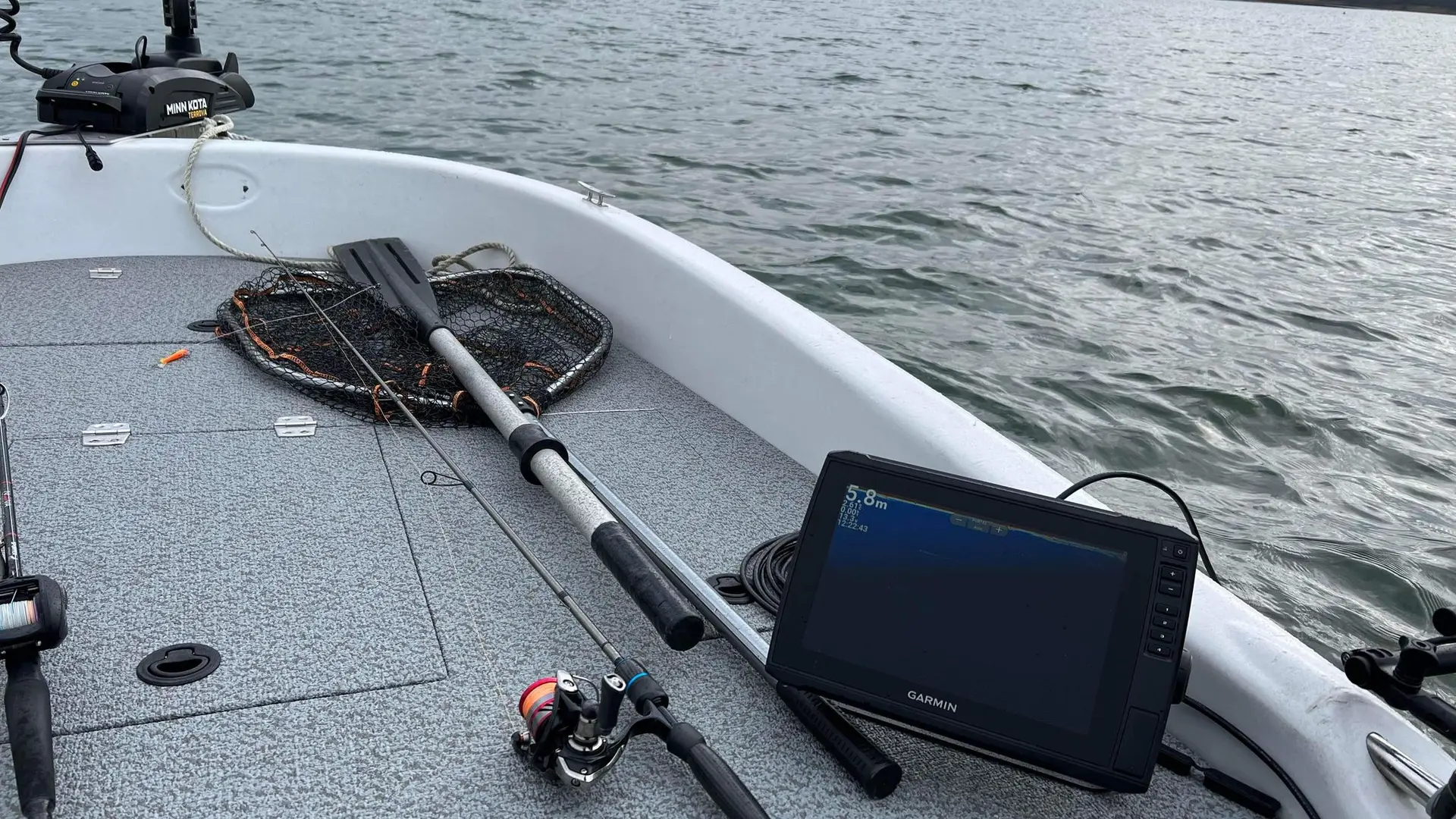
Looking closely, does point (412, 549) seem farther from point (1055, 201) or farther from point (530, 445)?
point (1055, 201)

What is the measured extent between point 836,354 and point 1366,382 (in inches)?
132

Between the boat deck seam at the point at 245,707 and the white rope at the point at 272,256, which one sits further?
the white rope at the point at 272,256

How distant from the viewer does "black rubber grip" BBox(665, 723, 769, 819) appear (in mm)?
1246

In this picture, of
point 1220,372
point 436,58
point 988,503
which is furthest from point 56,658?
point 436,58

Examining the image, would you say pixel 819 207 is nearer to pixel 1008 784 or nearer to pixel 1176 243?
pixel 1176 243

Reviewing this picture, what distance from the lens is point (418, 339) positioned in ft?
8.26

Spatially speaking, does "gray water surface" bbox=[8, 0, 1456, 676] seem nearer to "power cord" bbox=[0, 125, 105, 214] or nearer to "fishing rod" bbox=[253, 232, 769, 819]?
"fishing rod" bbox=[253, 232, 769, 819]

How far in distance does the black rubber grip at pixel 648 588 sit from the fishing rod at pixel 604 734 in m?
0.09

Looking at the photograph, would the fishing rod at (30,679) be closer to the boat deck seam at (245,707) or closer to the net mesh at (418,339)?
the boat deck seam at (245,707)

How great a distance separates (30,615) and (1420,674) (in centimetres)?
156

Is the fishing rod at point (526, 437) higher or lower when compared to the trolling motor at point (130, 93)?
lower

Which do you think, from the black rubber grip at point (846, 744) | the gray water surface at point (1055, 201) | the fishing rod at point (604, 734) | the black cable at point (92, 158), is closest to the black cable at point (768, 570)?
the gray water surface at point (1055, 201)

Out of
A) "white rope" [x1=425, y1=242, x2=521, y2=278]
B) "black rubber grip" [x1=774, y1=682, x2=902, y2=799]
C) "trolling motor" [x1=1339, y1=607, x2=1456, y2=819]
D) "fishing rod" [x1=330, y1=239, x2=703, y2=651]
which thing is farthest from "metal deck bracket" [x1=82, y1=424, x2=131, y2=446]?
"trolling motor" [x1=1339, y1=607, x2=1456, y2=819]

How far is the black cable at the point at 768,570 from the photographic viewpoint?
1.74 meters
